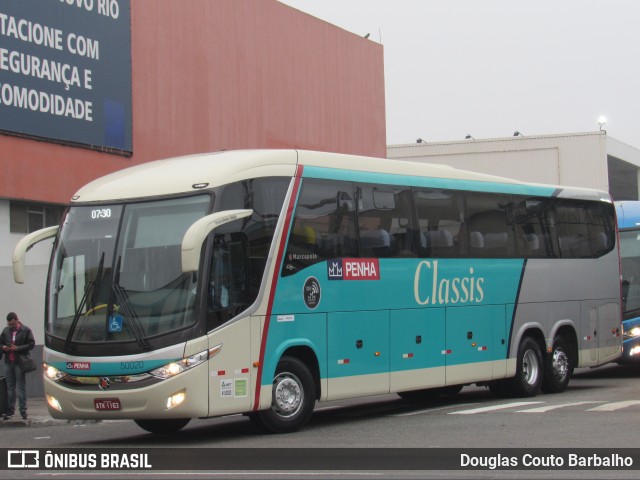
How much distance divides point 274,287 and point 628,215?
1327 cm

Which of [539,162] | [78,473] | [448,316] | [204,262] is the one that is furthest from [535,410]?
[539,162]

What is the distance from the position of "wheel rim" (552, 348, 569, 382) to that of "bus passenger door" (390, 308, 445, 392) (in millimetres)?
3861

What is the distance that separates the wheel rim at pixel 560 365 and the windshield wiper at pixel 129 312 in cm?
977

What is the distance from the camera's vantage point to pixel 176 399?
13109mm

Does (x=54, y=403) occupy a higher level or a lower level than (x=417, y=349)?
lower

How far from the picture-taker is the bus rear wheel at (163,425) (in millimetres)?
15172

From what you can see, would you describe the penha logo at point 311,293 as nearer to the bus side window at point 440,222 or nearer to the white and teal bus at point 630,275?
the bus side window at point 440,222

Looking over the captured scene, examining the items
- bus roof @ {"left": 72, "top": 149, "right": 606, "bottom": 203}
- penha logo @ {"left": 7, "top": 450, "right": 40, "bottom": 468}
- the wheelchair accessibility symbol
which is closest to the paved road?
penha logo @ {"left": 7, "top": 450, "right": 40, "bottom": 468}

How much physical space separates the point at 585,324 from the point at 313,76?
51.3ft

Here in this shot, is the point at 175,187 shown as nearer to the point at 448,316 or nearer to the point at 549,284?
the point at 448,316

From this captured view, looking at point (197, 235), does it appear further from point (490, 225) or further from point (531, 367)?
point (531, 367)

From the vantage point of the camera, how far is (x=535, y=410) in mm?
16688

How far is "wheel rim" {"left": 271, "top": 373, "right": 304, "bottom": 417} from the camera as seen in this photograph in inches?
566

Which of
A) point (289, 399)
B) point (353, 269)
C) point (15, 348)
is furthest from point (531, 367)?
point (15, 348)
